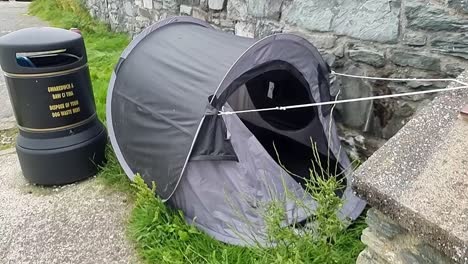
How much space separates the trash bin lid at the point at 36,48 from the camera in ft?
9.66

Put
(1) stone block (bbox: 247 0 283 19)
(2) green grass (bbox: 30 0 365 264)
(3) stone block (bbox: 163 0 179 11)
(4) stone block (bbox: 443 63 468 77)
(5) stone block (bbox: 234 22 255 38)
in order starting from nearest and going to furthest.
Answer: (2) green grass (bbox: 30 0 365 264) < (4) stone block (bbox: 443 63 468 77) < (1) stone block (bbox: 247 0 283 19) < (5) stone block (bbox: 234 22 255 38) < (3) stone block (bbox: 163 0 179 11)

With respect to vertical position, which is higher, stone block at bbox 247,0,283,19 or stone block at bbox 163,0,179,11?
stone block at bbox 247,0,283,19

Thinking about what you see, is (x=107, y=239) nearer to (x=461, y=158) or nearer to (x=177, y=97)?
(x=177, y=97)

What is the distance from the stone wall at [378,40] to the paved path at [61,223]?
6.11 ft

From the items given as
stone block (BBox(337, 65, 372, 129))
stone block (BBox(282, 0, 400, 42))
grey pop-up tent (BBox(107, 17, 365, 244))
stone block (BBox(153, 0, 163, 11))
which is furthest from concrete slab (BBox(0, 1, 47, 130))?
stone block (BBox(337, 65, 372, 129))

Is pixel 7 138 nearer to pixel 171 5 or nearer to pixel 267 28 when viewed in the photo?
pixel 171 5

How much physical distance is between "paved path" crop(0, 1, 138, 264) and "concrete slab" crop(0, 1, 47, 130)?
1.42 m

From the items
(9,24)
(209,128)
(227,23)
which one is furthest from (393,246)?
(9,24)

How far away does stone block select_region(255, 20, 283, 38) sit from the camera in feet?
11.9

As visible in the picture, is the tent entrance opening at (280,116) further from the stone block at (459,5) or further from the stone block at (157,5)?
the stone block at (157,5)

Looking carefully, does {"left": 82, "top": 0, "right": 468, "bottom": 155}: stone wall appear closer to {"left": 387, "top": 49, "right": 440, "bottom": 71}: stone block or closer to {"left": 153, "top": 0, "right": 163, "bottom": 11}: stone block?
{"left": 387, "top": 49, "right": 440, "bottom": 71}: stone block

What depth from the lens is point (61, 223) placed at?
9.62 feet

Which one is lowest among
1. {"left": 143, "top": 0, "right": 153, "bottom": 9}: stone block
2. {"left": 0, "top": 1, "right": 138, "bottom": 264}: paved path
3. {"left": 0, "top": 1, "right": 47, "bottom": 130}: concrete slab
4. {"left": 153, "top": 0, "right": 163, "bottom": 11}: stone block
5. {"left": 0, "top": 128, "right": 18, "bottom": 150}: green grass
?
{"left": 0, "top": 1, "right": 47, "bottom": 130}: concrete slab

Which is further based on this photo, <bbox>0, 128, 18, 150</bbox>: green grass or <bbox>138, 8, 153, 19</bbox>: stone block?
<bbox>138, 8, 153, 19</bbox>: stone block
